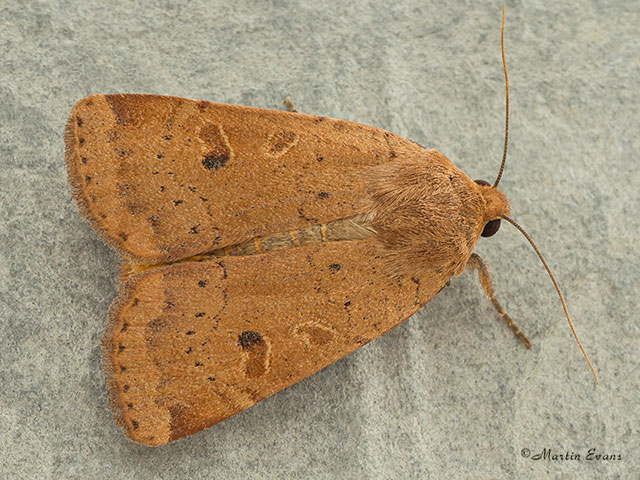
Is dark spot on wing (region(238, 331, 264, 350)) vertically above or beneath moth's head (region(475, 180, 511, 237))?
beneath

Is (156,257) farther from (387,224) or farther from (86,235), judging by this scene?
(387,224)

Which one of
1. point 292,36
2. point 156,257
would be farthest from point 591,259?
point 156,257

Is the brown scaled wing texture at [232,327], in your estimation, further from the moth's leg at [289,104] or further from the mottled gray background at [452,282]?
the moth's leg at [289,104]

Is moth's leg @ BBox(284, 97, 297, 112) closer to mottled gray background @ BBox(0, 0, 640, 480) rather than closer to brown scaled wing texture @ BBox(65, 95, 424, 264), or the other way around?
mottled gray background @ BBox(0, 0, 640, 480)

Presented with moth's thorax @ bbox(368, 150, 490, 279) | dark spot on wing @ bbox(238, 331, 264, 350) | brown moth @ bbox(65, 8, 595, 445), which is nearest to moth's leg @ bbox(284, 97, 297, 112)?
brown moth @ bbox(65, 8, 595, 445)

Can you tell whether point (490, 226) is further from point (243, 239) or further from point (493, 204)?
point (243, 239)

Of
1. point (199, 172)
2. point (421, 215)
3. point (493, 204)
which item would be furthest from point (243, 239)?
point (493, 204)

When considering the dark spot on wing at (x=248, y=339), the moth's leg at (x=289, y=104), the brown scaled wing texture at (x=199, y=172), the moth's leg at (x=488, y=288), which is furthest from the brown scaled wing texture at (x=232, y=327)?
the moth's leg at (x=289, y=104)
